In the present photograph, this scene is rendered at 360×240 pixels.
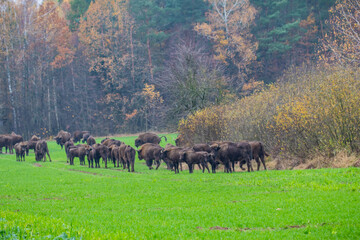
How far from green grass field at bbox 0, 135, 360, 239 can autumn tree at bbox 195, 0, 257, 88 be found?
47.7 meters

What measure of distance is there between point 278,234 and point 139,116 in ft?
221

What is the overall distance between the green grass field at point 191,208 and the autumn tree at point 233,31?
156ft

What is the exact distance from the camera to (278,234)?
10398mm

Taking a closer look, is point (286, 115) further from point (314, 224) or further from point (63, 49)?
point (63, 49)

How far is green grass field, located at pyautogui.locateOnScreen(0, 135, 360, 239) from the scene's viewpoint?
1063cm

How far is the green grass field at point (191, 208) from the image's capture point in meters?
10.6

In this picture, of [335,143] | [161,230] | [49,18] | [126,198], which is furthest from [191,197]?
[49,18]

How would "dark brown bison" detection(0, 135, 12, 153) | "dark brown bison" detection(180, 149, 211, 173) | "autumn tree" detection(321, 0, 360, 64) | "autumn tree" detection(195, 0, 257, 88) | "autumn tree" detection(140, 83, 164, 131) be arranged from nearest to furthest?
"dark brown bison" detection(180, 149, 211, 173) → "autumn tree" detection(321, 0, 360, 64) → "dark brown bison" detection(0, 135, 12, 153) → "autumn tree" detection(195, 0, 257, 88) → "autumn tree" detection(140, 83, 164, 131)

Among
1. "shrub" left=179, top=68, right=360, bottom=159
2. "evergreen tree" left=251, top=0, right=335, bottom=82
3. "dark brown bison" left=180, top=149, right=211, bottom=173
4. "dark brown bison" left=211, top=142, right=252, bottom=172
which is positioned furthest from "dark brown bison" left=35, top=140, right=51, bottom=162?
"evergreen tree" left=251, top=0, right=335, bottom=82

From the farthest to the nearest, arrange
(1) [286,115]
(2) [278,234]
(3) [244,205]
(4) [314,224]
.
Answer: (1) [286,115] → (3) [244,205] → (4) [314,224] → (2) [278,234]

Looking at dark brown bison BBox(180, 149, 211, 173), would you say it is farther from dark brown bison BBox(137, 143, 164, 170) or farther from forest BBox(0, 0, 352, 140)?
forest BBox(0, 0, 352, 140)

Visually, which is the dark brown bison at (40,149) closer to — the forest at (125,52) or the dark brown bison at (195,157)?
the dark brown bison at (195,157)

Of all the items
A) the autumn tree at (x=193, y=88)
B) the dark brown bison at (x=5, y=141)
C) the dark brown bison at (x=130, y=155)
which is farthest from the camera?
the dark brown bison at (x=5, y=141)

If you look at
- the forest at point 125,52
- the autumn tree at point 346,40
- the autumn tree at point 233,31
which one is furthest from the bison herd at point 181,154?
the forest at point 125,52
